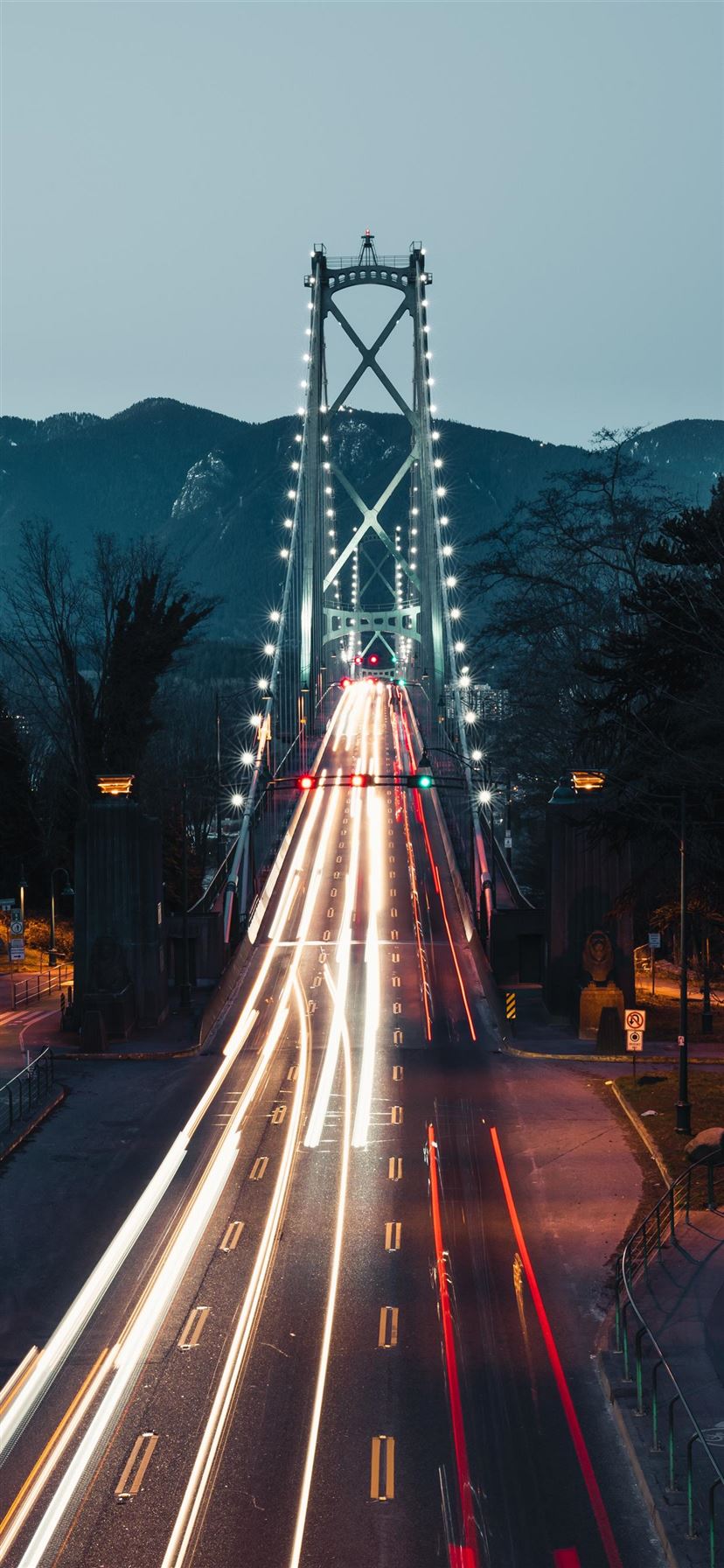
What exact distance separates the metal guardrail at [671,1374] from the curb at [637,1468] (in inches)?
8.8

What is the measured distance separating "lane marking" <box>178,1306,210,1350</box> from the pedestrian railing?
27.0m

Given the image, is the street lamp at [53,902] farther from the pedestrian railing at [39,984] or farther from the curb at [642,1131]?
the curb at [642,1131]

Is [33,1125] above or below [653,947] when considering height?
below

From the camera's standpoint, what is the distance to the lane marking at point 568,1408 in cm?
1490

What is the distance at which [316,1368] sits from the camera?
62.4ft

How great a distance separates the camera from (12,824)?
214 feet

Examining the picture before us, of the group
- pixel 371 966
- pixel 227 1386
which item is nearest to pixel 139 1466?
pixel 227 1386

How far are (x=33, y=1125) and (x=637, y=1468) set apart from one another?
17.6 meters

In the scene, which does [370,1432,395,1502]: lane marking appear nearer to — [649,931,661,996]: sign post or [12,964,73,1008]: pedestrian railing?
[12,964,73,1008]: pedestrian railing

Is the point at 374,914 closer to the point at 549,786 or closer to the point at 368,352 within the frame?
the point at 549,786

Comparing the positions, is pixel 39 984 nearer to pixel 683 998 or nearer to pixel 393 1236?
pixel 683 998

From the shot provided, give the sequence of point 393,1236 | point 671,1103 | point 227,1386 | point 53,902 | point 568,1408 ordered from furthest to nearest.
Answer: point 53,902, point 671,1103, point 393,1236, point 227,1386, point 568,1408

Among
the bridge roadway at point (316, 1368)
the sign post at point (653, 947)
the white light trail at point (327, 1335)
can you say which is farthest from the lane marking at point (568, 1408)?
the sign post at point (653, 947)

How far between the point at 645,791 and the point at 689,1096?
629cm
